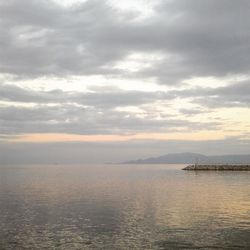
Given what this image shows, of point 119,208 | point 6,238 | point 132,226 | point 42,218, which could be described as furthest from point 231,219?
point 6,238

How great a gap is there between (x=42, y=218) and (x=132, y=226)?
44.9 ft

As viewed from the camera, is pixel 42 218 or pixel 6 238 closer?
pixel 6 238

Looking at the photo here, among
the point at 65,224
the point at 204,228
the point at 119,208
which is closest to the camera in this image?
the point at 204,228

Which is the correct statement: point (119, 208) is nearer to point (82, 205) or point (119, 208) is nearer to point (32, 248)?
point (82, 205)

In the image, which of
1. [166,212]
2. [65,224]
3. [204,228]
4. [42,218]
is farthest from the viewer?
[166,212]

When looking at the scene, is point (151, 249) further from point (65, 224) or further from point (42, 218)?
point (42, 218)

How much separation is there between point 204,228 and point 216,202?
1175 inches

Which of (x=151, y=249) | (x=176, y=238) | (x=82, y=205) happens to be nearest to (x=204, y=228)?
(x=176, y=238)

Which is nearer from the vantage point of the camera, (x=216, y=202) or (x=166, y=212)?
(x=166, y=212)

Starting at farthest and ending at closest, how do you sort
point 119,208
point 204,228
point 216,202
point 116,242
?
point 216,202
point 119,208
point 204,228
point 116,242

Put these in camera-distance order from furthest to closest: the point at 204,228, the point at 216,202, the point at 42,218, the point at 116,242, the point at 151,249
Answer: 1. the point at 216,202
2. the point at 42,218
3. the point at 204,228
4. the point at 116,242
5. the point at 151,249

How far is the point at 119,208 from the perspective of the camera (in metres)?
68.4

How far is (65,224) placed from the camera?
52594mm

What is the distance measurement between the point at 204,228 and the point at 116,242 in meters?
12.1
